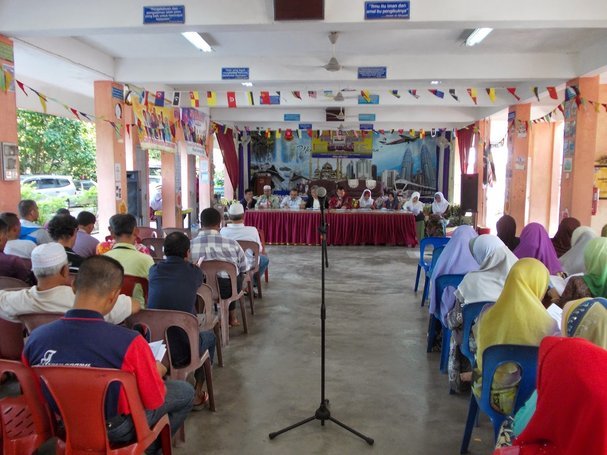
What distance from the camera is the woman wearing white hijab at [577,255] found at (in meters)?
4.22

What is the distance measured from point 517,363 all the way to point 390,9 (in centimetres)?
378

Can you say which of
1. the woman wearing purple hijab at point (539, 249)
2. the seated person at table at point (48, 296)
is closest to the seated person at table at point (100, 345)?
the seated person at table at point (48, 296)

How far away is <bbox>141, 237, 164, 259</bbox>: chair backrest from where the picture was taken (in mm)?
5773

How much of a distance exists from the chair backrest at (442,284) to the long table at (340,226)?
20.5 ft

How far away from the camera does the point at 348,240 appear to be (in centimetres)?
1046

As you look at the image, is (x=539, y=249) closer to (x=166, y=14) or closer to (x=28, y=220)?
(x=166, y=14)

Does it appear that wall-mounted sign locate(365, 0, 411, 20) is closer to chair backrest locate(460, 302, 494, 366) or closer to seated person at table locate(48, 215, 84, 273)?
chair backrest locate(460, 302, 494, 366)

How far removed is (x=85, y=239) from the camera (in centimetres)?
441

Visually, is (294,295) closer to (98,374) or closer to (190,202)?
(98,374)

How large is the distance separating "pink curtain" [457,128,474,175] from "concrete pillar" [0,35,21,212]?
40.0ft

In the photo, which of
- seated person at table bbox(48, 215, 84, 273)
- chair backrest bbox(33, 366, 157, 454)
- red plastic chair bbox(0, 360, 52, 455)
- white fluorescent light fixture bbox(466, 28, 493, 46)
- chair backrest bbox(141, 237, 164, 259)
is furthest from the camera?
white fluorescent light fixture bbox(466, 28, 493, 46)

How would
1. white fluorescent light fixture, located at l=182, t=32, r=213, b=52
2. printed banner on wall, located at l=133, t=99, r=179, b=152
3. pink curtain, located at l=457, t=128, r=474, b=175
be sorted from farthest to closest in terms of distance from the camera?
pink curtain, located at l=457, t=128, r=474, b=175, printed banner on wall, located at l=133, t=99, r=179, b=152, white fluorescent light fixture, located at l=182, t=32, r=213, b=52

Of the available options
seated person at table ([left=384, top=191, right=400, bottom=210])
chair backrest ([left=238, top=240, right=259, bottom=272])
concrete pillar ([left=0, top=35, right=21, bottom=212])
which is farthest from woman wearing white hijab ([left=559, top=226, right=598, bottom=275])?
seated person at table ([left=384, top=191, right=400, bottom=210])

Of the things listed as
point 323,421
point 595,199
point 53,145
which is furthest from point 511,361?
point 53,145
